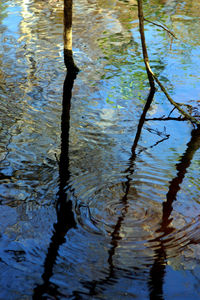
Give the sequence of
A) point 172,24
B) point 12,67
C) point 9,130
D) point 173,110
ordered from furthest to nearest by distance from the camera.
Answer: point 172,24
point 12,67
point 173,110
point 9,130

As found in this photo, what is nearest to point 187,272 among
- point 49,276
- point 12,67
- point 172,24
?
point 49,276

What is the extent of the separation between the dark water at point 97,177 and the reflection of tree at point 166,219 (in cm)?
1

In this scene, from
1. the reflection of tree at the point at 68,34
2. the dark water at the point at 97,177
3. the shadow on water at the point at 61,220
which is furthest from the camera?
the reflection of tree at the point at 68,34

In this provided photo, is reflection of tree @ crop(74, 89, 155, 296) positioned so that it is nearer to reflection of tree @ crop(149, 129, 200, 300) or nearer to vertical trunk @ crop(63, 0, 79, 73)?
reflection of tree @ crop(149, 129, 200, 300)

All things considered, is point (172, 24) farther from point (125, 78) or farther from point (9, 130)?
point (9, 130)

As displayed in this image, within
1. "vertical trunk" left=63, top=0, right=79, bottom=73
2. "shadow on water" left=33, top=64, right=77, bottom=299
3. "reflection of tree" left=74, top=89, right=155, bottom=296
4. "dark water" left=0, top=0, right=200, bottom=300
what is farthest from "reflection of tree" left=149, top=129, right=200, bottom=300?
"vertical trunk" left=63, top=0, right=79, bottom=73

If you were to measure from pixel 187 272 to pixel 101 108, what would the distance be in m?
3.30

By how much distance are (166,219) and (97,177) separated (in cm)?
97

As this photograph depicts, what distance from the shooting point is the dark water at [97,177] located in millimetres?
2918

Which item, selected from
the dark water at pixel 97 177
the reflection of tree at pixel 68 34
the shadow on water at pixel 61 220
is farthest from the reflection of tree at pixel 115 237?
the reflection of tree at pixel 68 34

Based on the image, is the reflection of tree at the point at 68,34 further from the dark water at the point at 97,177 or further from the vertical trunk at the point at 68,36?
the dark water at the point at 97,177

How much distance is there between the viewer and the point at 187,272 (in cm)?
294

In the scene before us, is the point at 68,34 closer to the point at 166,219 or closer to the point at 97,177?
the point at 97,177

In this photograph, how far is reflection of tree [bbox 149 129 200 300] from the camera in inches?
111
